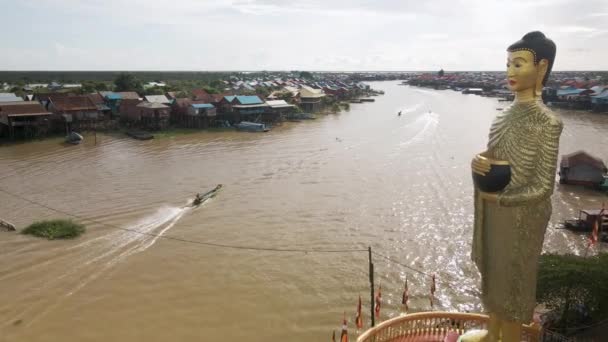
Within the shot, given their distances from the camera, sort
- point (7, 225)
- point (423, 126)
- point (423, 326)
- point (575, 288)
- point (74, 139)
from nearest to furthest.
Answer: point (423, 326) < point (575, 288) < point (7, 225) < point (74, 139) < point (423, 126)

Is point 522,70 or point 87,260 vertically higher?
point 522,70

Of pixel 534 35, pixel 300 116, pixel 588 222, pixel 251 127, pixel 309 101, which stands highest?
pixel 534 35

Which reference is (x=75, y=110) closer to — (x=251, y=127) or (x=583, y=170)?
(x=251, y=127)

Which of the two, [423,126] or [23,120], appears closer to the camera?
[23,120]

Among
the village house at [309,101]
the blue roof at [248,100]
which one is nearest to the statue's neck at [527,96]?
the blue roof at [248,100]

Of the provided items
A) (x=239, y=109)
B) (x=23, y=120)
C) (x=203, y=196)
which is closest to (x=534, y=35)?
(x=203, y=196)

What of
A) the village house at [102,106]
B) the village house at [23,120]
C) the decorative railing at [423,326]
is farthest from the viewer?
→ the village house at [102,106]

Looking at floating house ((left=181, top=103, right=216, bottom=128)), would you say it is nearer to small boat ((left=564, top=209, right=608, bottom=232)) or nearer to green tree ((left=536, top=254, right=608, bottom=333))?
small boat ((left=564, top=209, right=608, bottom=232))

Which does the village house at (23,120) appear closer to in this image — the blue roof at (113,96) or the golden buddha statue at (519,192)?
the blue roof at (113,96)
